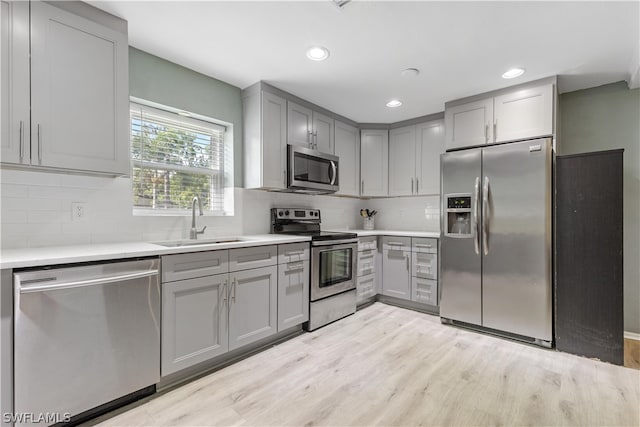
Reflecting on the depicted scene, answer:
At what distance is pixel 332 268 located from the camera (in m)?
3.15

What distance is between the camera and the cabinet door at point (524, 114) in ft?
8.80

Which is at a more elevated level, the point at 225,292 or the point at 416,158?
the point at 416,158

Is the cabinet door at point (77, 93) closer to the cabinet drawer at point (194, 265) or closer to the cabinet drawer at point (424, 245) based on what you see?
the cabinet drawer at point (194, 265)

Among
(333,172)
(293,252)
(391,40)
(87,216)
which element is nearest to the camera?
(87,216)

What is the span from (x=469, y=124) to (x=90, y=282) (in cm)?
347

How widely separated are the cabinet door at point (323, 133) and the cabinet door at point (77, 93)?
1.95 m

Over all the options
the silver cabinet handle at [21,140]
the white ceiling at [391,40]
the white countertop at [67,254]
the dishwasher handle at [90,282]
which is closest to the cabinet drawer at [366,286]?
the white countertop at [67,254]

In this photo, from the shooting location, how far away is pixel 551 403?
1.80 meters

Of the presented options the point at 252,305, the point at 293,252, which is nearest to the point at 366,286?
the point at 293,252

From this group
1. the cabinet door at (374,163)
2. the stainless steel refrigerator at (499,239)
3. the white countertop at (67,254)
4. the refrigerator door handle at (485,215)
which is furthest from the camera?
the cabinet door at (374,163)

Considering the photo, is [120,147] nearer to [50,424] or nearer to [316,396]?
[50,424]

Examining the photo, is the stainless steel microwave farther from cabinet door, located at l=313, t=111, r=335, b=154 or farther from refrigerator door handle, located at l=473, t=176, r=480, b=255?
refrigerator door handle, located at l=473, t=176, r=480, b=255

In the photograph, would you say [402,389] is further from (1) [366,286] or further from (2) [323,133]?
(2) [323,133]

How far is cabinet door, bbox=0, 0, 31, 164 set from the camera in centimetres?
155
